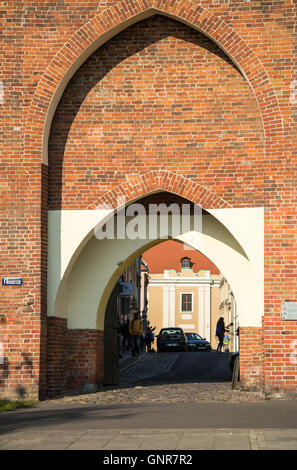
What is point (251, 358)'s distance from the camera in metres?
16.8

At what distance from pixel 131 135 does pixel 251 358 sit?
191 inches

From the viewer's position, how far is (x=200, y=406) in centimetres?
1359

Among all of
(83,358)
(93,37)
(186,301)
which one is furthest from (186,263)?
(93,37)

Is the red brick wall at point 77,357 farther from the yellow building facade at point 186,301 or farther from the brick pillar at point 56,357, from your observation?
the yellow building facade at point 186,301

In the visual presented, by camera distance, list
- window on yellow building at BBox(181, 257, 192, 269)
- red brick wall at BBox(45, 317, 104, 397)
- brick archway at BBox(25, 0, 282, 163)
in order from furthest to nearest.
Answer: window on yellow building at BBox(181, 257, 192, 269) < red brick wall at BBox(45, 317, 104, 397) < brick archway at BBox(25, 0, 282, 163)

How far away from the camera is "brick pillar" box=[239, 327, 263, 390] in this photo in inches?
656

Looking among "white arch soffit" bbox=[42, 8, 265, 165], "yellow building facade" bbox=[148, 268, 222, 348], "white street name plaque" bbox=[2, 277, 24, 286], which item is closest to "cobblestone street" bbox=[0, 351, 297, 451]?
"white street name plaque" bbox=[2, 277, 24, 286]

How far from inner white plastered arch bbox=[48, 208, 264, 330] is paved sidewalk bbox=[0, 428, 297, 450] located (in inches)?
265

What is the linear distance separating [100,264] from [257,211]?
3.52 m

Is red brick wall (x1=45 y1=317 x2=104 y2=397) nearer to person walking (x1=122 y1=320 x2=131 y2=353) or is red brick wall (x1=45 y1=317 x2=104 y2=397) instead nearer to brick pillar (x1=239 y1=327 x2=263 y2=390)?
brick pillar (x1=239 y1=327 x2=263 y2=390)

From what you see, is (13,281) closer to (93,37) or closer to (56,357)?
(56,357)

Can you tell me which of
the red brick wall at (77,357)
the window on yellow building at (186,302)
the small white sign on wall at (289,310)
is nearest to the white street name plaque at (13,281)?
the red brick wall at (77,357)

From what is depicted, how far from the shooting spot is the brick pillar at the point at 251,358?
656 inches

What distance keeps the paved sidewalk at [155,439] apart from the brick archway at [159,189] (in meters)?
7.08
